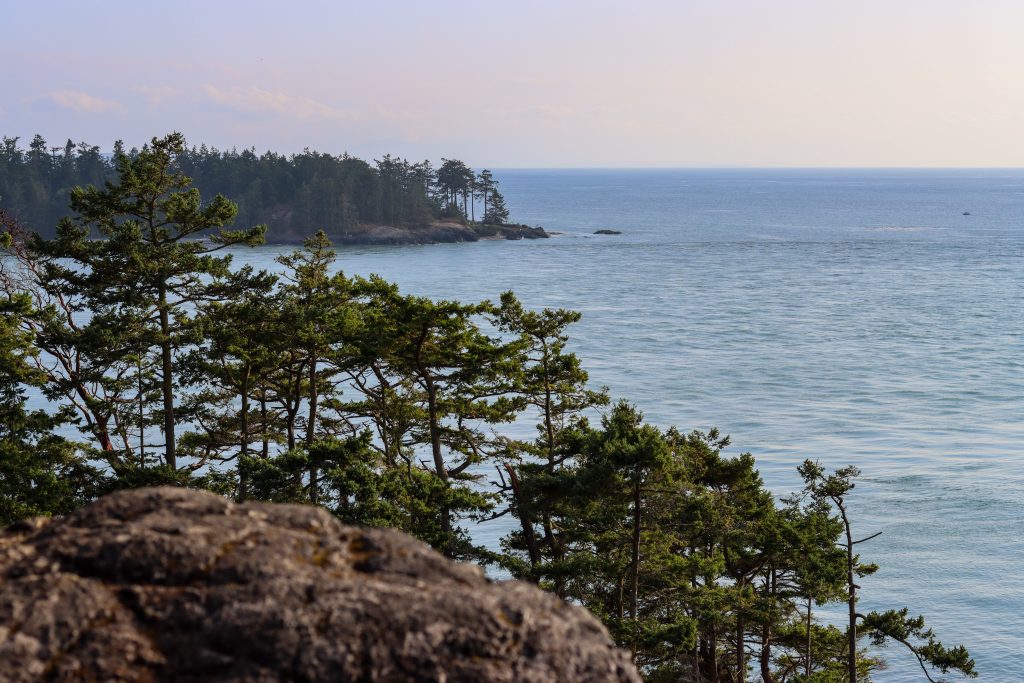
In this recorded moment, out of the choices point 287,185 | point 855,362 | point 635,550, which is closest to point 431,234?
point 287,185

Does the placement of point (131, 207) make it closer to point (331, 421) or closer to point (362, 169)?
point (331, 421)

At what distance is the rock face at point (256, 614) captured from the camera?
185 inches

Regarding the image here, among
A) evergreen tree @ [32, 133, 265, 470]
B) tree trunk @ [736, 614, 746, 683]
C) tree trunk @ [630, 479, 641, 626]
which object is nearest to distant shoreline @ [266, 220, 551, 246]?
evergreen tree @ [32, 133, 265, 470]

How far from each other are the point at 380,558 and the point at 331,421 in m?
25.3

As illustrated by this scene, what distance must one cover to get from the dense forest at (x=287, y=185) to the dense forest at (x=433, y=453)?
108 metres

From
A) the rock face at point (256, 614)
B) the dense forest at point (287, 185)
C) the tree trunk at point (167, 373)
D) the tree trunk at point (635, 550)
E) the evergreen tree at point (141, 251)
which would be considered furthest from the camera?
the dense forest at point (287, 185)

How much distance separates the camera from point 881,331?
75688 mm

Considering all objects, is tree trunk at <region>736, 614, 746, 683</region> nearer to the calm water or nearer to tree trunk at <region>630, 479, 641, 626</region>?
tree trunk at <region>630, 479, 641, 626</region>

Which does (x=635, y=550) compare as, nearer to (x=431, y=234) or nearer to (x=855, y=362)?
(x=855, y=362)

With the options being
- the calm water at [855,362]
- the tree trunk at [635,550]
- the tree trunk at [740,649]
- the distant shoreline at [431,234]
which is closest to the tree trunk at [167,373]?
the tree trunk at [635,550]

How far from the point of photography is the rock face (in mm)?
4707

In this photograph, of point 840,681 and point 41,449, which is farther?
point 41,449

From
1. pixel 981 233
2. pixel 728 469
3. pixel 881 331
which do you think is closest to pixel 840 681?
pixel 728 469

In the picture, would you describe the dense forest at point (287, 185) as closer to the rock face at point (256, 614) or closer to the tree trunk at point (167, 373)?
the tree trunk at point (167, 373)
